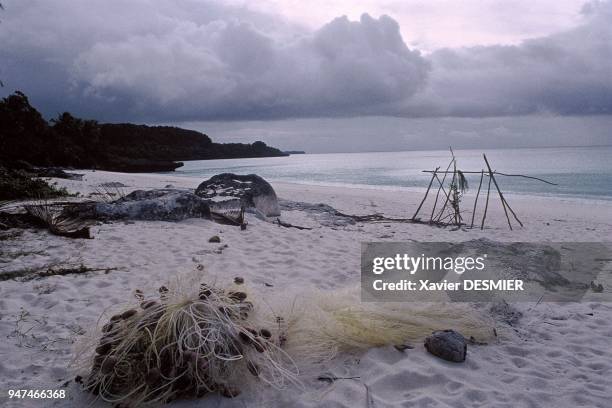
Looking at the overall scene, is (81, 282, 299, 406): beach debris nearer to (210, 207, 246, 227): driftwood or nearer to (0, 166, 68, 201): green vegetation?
(210, 207, 246, 227): driftwood

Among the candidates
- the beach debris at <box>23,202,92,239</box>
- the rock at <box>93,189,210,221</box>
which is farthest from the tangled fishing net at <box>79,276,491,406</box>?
the rock at <box>93,189,210,221</box>

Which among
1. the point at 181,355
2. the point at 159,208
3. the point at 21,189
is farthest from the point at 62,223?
the point at 181,355

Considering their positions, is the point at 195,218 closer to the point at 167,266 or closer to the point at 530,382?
the point at 167,266

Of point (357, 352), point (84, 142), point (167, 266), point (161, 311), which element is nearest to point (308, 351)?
point (357, 352)

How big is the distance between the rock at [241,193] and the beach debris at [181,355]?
5.89 m

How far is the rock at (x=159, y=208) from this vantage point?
285 inches

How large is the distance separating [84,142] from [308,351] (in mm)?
44031

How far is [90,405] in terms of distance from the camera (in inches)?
94.7

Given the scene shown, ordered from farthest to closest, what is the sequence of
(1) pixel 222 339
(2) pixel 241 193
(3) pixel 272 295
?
(2) pixel 241 193 < (3) pixel 272 295 < (1) pixel 222 339

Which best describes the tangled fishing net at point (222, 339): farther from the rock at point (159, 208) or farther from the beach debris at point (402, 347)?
the rock at point (159, 208)

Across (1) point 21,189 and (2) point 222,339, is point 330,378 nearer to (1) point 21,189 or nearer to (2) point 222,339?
(2) point 222,339

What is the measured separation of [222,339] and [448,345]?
5.27 feet

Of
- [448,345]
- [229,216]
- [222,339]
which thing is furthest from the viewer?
[229,216]

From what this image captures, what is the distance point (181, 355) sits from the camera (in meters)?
2.44
